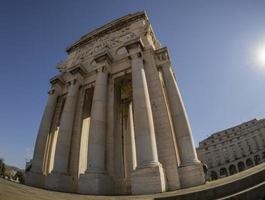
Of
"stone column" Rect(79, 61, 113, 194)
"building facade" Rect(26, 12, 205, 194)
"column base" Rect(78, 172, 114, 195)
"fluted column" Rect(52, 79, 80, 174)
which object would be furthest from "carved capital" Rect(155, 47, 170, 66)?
"column base" Rect(78, 172, 114, 195)

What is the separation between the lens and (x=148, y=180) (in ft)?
35.5

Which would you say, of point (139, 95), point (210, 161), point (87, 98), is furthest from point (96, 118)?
point (210, 161)

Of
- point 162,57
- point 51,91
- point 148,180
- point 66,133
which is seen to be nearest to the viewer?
point 148,180

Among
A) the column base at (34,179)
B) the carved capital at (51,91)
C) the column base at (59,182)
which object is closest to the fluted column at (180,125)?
the column base at (59,182)

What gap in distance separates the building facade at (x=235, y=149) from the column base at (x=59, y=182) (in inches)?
2562

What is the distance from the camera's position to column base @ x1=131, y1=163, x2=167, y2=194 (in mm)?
10578

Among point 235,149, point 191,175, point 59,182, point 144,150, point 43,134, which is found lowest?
point 191,175

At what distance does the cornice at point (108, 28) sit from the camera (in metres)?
25.0

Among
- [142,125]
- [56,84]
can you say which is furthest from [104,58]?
[142,125]

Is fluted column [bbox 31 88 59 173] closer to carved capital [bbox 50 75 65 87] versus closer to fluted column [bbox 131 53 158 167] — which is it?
carved capital [bbox 50 75 65 87]

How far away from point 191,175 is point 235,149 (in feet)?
239

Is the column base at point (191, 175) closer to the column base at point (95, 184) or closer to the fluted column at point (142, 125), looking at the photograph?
the fluted column at point (142, 125)

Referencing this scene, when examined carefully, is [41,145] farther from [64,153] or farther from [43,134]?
[64,153]

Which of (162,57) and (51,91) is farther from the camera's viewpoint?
(51,91)
